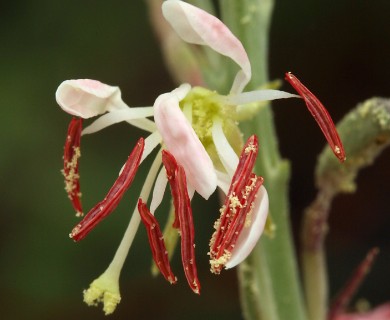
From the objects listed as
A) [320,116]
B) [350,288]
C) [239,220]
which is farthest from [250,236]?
[350,288]

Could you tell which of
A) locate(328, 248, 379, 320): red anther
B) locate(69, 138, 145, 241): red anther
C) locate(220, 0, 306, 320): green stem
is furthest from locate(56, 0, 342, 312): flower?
locate(328, 248, 379, 320): red anther

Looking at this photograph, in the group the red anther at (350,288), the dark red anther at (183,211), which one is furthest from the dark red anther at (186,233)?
the red anther at (350,288)

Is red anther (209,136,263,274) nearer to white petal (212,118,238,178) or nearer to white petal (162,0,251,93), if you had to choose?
white petal (212,118,238,178)

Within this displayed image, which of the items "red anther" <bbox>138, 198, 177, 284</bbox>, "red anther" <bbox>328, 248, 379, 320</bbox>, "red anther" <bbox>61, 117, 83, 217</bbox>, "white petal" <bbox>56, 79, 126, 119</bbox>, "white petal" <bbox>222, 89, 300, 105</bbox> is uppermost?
"white petal" <bbox>56, 79, 126, 119</bbox>

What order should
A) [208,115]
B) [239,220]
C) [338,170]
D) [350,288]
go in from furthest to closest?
[350,288]
[338,170]
[208,115]
[239,220]

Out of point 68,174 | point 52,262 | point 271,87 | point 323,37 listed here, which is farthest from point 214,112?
Result: point 323,37

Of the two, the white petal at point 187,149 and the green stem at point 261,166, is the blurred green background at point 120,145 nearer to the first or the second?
the green stem at point 261,166

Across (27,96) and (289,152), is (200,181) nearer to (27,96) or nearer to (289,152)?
(27,96)

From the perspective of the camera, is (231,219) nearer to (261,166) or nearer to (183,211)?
(183,211)
